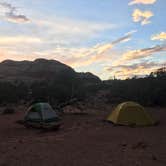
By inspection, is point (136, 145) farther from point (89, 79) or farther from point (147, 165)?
point (89, 79)

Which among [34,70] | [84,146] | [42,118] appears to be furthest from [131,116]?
[34,70]

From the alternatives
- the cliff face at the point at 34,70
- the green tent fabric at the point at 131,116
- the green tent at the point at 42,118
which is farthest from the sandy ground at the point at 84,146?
the cliff face at the point at 34,70

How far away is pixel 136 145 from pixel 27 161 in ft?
14.3

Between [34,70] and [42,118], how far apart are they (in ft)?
204

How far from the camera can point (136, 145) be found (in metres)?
14.3

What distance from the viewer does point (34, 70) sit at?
81812 mm

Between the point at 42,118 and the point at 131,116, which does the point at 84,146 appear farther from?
the point at 131,116

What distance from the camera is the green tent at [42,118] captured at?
20.1 meters

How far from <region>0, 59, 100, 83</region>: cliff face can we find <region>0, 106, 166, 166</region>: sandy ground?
56.5 metres

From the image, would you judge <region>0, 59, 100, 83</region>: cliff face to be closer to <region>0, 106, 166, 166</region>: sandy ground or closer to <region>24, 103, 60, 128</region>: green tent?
<region>24, 103, 60, 128</region>: green tent

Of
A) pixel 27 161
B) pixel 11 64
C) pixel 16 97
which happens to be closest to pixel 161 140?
pixel 27 161

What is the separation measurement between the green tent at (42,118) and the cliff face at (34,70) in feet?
179

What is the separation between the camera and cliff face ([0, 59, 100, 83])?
78.1 m

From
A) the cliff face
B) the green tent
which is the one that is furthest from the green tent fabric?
the cliff face
